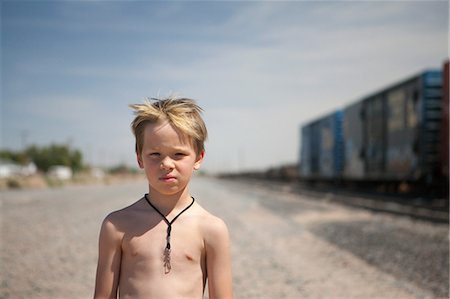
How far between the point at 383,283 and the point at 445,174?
10339 millimetres

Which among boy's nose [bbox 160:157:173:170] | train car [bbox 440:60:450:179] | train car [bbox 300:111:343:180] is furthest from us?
train car [bbox 300:111:343:180]

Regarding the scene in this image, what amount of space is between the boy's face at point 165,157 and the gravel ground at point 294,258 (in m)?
3.51

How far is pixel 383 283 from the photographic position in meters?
5.97

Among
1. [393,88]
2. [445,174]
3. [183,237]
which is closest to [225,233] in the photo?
[183,237]

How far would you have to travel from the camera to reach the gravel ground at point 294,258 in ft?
Result: 18.4

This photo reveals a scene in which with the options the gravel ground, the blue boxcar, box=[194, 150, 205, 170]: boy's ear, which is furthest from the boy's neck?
the blue boxcar

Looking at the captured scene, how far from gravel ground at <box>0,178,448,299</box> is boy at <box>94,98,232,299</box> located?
3.30m

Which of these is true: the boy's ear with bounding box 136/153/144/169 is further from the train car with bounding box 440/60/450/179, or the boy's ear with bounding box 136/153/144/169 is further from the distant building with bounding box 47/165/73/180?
the distant building with bounding box 47/165/73/180

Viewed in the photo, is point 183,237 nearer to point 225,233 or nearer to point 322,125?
point 225,233

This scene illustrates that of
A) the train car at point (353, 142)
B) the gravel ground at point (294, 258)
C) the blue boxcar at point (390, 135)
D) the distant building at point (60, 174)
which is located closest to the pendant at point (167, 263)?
the gravel ground at point (294, 258)

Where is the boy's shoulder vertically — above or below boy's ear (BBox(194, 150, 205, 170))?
below

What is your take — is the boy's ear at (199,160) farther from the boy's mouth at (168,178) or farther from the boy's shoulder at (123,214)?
the boy's shoulder at (123,214)

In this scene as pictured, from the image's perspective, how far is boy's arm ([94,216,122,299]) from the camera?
6.68 ft

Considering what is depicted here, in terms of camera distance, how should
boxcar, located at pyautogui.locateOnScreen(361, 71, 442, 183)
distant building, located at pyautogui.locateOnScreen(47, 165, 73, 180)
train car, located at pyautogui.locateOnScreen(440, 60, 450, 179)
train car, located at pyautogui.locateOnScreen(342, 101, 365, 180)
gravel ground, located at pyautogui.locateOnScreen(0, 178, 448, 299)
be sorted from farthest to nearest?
distant building, located at pyautogui.locateOnScreen(47, 165, 73, 180)
train car, located at pyautogui.locateOnScreen(342, 101, 365, 180)
boxcar, located at pyautogui.locateOnScreen(361, 71, 442, 183)
train car, located at pyautogui.locateOnScreen(440, 60, 450, 179)
gravel ground, located at pyautogui.locateOnScreen(0, 178, 448, 299)
